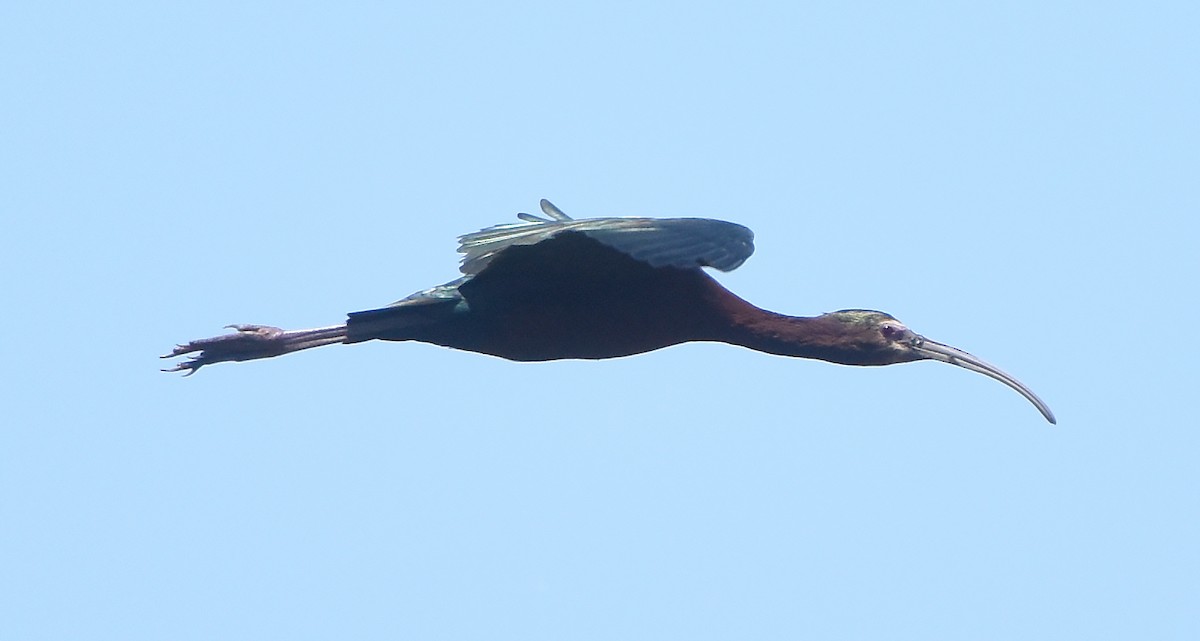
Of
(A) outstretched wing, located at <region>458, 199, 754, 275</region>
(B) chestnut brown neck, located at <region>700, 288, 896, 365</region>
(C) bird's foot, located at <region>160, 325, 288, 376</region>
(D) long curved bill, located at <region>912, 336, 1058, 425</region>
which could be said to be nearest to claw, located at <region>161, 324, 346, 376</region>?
(C) bird's foot, located at <region>160, 325, 288, 376</region>

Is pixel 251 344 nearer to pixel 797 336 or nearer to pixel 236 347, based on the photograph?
pixel 236 347

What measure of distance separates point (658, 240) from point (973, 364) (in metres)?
3.78

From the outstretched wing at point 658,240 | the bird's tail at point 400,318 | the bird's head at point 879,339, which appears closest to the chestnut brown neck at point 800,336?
the bird's head at point 879,339

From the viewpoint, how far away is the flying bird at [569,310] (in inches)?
421

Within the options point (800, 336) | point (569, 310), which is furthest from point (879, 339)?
point (569, 310)

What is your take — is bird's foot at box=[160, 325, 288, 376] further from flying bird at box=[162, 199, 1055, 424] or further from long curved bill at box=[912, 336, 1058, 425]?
long curved bill at box=[912, 336, 1058, 425]

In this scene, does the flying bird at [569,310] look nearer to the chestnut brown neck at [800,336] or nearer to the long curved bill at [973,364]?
the chestnut brown neck at [800,336]

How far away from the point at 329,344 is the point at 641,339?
93.0 inches

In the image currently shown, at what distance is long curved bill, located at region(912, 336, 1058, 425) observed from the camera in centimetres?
1233

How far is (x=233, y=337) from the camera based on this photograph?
1203cm

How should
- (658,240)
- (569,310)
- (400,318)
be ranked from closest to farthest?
(658,240) → (569,310) → (400,318)

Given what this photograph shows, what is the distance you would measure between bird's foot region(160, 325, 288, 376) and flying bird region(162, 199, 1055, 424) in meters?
0.01

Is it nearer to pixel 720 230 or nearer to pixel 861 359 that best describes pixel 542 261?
pixel 720 230

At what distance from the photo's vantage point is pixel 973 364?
1244 centimetres
